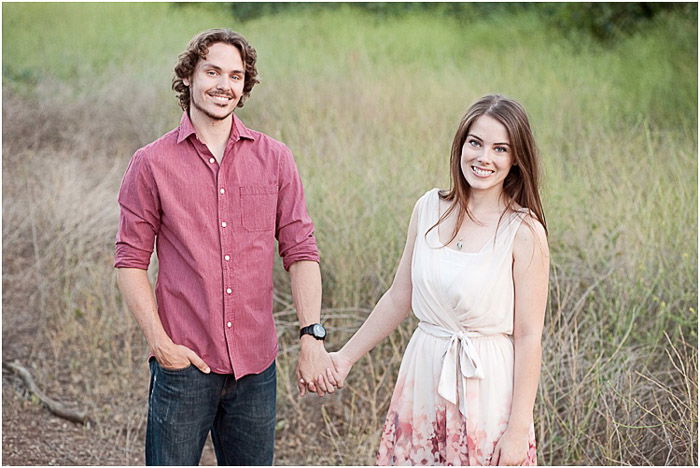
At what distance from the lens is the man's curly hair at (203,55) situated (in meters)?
2.20

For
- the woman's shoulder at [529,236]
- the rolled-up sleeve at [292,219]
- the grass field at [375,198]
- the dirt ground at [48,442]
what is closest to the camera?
the woman's shoulder at [529,236]

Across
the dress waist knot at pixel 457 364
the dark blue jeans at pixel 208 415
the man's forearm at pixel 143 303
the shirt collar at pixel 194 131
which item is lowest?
the dark blue jeans at pixel 208 415

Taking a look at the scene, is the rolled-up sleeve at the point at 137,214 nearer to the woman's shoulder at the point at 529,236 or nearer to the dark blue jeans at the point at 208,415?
the dark blue jeans at the point at 208,415

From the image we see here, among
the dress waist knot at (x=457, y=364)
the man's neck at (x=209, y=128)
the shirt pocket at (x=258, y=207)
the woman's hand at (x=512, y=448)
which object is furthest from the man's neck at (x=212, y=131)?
the woman's hand at (x=512, y=448)

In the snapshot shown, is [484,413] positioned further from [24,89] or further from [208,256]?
[24,89]

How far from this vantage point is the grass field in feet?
11.1

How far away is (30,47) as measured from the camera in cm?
957

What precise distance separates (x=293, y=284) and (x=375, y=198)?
2073 mm

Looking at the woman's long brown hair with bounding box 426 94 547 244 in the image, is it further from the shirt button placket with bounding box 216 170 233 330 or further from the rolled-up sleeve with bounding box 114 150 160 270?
the rolled-up sleeve with bounding box 114 150 160 270

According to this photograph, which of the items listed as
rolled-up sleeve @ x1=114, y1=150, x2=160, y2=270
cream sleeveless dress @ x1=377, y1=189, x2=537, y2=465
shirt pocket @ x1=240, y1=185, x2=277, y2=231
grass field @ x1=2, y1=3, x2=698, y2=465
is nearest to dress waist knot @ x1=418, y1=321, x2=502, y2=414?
cream sleeveless dress @ x1=377, y1=189, x2=537, y2=465

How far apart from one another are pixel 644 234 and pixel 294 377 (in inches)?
66.9

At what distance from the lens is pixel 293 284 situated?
2389 mm

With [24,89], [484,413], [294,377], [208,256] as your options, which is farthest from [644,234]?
[24,89]

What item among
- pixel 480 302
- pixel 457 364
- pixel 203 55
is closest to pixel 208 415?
pixel 457 364
